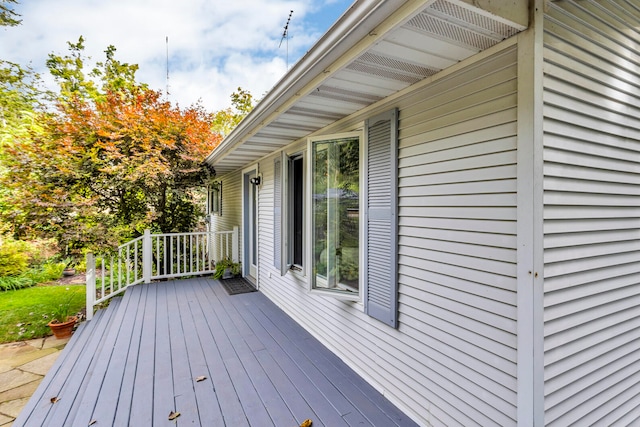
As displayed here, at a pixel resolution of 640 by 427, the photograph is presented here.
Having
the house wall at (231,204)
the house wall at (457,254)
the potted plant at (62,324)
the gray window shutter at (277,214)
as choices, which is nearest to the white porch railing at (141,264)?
the potted plant at (62,324)

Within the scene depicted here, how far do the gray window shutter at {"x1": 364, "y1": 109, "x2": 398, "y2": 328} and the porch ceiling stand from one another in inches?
12.4

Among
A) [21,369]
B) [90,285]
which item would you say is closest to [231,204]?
[90,285]

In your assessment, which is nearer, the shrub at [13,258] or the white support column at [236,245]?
the white support column at [236,245]

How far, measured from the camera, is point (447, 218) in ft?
6.50

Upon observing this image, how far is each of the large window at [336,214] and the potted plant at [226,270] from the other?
3.96m

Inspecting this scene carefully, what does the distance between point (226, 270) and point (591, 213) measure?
6.33 metres

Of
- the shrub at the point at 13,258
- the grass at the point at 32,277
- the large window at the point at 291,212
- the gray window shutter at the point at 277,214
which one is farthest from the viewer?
the shrub at the point at 13,258

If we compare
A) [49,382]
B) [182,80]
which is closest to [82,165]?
[49,382]

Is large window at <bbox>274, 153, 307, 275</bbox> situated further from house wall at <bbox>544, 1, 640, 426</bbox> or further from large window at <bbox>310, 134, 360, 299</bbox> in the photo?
house wall at <bbox>544, 1, 640, 426</bbox>

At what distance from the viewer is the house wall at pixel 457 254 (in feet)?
5.36

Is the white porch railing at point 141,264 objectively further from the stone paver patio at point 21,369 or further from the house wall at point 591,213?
the house wall at point 591,213

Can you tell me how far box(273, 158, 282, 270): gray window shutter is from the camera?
452cm

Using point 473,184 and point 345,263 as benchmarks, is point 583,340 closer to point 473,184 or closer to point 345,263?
point 473,184

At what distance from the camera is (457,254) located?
1.92 metres
